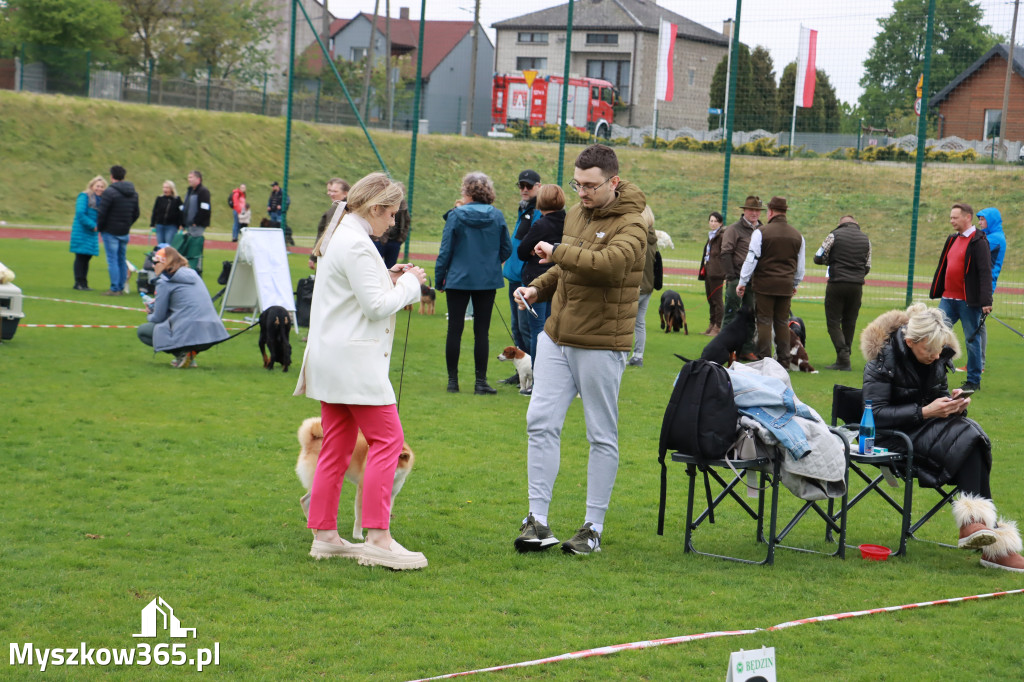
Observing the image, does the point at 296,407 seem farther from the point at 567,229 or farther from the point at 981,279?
the point at 981,279

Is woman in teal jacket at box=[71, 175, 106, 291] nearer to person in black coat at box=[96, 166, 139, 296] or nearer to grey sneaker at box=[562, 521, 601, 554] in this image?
person in black coat at box=[96, 166, 139, 296]

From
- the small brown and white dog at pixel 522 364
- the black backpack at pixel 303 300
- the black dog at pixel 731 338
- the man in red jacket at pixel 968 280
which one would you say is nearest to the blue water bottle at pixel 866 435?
the small brown and white dog at pixel 522 364

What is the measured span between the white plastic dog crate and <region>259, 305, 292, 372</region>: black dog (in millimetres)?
2864

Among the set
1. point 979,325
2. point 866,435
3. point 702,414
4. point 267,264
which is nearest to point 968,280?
point 979,325

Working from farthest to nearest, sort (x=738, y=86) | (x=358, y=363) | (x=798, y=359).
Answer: (x=738, y=86)
(x=798, y=359)
(x=358, y=363)

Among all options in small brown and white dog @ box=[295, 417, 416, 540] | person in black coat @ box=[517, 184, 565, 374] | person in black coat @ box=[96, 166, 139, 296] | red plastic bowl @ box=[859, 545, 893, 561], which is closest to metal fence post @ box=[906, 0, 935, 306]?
person in black coat @ box=[517, 184, 565, 374]

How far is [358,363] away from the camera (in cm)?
489

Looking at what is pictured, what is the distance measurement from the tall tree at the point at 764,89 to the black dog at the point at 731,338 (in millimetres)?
7697

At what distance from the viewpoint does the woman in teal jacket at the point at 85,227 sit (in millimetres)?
16203

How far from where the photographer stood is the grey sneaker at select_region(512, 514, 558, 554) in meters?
5.35

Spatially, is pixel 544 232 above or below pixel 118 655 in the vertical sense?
above

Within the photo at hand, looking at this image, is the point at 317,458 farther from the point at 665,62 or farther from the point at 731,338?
the point at 665,62

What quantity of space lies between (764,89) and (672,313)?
612 cm

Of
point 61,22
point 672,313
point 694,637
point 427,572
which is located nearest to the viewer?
point 694,637
